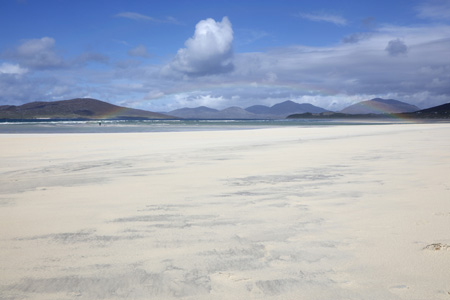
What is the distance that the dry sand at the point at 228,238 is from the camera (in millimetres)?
2609

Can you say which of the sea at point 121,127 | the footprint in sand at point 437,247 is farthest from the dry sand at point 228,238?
the sea at point 121,127

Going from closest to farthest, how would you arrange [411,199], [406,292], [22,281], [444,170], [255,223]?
[406,292], [22,281], [255,223], [411,199], [444,170]

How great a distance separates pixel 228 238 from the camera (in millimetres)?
3590

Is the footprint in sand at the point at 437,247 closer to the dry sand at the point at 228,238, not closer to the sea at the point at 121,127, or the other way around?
the dry sand at the point at 228,238

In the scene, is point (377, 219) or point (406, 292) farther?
point (377, 219)

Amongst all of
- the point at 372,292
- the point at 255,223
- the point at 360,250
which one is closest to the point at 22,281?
the point at 255,223

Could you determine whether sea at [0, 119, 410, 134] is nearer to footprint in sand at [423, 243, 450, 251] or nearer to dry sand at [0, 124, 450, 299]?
dry sand at [0, 124, 450, 299]

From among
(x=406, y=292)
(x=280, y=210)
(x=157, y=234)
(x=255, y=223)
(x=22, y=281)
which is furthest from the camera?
(x=280, y=210)

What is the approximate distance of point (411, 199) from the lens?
5.06m

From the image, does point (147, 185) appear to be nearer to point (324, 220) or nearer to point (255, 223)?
point (255, 223)

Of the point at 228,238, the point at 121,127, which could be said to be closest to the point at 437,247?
Answer: the point at 228,238

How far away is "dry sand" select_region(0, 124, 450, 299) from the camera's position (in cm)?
261

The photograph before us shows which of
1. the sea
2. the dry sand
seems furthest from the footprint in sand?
the sea

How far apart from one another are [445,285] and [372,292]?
59 centimetres
